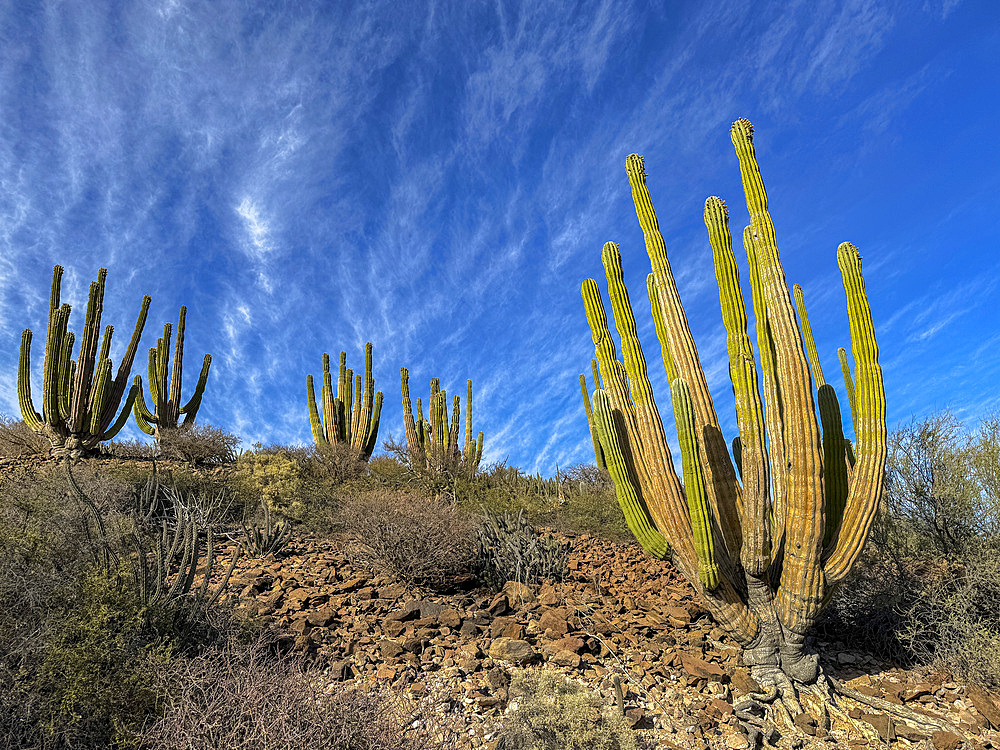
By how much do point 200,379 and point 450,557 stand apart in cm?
1440

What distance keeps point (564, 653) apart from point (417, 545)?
230 centimetres

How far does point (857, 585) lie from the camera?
6.76 meters

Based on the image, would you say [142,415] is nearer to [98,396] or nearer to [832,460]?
[98,396]

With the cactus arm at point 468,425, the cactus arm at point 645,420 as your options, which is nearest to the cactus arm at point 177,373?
the cactus arm at point 468,425

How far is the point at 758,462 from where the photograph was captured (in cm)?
520

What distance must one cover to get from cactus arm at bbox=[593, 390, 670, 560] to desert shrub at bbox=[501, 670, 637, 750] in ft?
5.48

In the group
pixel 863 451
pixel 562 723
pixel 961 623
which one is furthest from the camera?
pixel 961 623

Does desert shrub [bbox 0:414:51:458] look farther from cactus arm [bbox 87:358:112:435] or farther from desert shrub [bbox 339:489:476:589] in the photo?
desert shrub [bbox 339:489:476:589]

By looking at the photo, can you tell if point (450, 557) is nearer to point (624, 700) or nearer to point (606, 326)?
point (624, 700)

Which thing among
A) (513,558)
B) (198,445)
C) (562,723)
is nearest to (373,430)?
(198,445)

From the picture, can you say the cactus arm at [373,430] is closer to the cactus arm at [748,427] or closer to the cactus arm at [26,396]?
the cactus arm at [26,396]

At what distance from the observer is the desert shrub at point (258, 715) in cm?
321

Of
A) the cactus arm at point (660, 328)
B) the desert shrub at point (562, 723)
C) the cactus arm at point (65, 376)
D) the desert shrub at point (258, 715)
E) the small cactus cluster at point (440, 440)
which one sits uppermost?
the cactus arm at point (65, 376)

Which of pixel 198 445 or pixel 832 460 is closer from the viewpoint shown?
pixel 832 460
